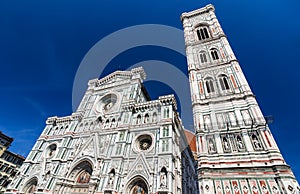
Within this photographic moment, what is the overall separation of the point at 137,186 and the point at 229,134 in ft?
31.5

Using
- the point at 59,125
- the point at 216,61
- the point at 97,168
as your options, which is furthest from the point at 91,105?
the point at 216,61

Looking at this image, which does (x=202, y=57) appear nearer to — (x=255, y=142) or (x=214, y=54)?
(x=214, y=54)

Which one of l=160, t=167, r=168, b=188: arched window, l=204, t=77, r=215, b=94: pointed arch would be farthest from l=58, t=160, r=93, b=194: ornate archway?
l=204, t=77, r=215, b=94: pointed arch

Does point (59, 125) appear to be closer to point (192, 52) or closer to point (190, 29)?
point (192, 52)

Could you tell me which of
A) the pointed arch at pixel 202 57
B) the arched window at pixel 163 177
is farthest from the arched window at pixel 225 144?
the pointed arch at pixel 202 57

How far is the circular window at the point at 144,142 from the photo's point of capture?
16.2m

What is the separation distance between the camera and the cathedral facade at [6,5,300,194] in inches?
384

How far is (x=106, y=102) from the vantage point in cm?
2483

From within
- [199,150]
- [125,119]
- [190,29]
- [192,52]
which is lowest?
[199,150]

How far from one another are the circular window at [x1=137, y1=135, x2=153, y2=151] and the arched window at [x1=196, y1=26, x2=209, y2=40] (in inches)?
678

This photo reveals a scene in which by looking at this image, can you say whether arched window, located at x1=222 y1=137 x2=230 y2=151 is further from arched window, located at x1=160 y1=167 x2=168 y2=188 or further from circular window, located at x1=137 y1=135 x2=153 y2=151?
circular window, located at x1=137 y1=135 x2=153 y2=151

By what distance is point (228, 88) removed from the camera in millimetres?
14859

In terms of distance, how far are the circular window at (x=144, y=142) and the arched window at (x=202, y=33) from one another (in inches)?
678

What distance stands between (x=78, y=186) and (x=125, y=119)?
356 inches
